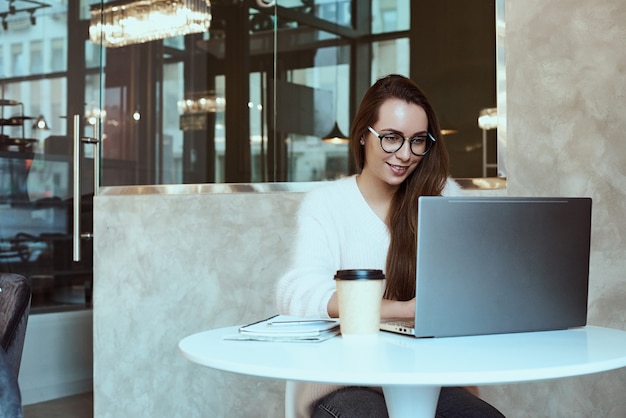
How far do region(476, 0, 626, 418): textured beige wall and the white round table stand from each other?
868 millimetres

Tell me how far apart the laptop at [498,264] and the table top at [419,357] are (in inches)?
1.4

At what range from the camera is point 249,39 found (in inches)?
151

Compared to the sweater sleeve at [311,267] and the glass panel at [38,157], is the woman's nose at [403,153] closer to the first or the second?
→ the sweater sleeve at [311,267]

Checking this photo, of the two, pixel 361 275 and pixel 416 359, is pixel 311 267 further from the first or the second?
pixel 416 359

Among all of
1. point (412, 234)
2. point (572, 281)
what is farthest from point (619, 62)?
point (572, 281)

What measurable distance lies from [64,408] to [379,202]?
289 cm

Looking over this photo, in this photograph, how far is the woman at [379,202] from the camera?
6.07ft

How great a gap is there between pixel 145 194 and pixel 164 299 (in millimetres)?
422

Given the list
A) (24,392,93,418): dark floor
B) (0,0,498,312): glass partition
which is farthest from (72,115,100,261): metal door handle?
(24,392,93,418): dark floor

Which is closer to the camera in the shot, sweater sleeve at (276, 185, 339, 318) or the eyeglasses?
sweater sleeve at (276, 185, 339, 318)

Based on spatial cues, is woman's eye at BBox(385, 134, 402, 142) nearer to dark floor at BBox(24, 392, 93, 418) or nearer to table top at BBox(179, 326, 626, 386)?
table top at BBox(179, 326, 626, 386)

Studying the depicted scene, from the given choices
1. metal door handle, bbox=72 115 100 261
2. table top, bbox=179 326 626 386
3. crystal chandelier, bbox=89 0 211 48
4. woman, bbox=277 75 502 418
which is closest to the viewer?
table top, bbox=179 326 626 386

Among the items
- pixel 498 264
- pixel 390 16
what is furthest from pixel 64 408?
pixel 498 264

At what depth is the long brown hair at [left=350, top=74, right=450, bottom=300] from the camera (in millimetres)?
1863
